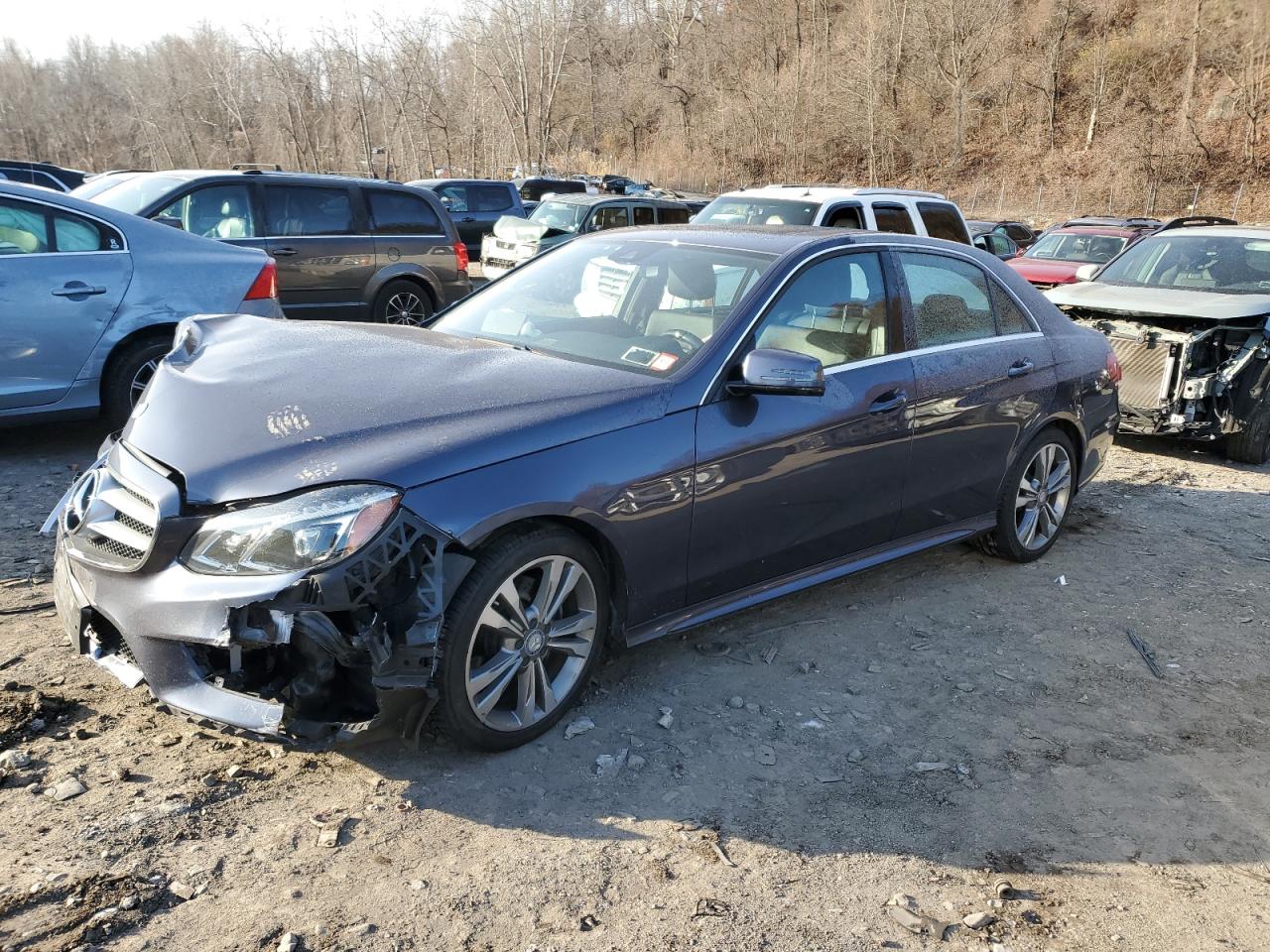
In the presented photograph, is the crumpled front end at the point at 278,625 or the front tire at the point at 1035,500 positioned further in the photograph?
the front tire at the point at 1035,500

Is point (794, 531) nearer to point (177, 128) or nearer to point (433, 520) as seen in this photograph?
point (433, 520)

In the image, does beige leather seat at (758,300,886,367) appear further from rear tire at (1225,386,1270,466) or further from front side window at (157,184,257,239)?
front side window at (157,184,257,239)

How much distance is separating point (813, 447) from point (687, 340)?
68 cm

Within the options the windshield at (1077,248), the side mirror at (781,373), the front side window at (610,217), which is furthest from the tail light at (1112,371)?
the front side window at (610,217)

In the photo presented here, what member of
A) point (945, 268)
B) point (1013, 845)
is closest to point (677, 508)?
point (1013, 845)

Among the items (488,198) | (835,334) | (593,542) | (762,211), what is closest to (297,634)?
(593,542)

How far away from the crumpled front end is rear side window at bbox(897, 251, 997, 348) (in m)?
2.67

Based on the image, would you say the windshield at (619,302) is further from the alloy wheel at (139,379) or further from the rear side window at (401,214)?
the rear side window at (401,214)

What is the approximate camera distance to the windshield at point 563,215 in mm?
14909

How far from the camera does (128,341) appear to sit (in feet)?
20.6

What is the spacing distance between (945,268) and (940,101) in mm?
51242

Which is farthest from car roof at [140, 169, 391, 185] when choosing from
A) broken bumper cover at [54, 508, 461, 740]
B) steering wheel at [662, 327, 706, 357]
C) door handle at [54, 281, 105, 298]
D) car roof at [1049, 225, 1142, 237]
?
car roof at [1049, 225, 1142, 237]

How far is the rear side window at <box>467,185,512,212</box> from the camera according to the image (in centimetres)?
1978

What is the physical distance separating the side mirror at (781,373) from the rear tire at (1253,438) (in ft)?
19.2
